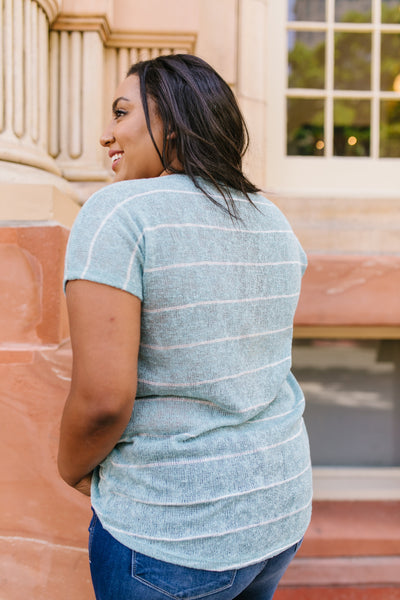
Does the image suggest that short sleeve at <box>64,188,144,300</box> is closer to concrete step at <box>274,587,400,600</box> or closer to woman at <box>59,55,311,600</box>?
woman at <box>59,55,311,600</box>

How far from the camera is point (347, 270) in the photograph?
2.29m

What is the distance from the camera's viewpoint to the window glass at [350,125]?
9.28ft

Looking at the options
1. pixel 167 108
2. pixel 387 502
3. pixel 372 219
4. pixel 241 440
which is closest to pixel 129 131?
pixel 167 108

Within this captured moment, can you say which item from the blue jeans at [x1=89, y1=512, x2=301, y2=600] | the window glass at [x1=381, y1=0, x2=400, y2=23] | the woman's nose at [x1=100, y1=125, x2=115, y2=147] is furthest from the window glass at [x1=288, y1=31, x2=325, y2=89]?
the blue jeans at [x1=89, y1=512, x2=301, y2=600]

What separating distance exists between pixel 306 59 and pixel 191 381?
2503mm

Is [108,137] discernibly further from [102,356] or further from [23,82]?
[23,82]

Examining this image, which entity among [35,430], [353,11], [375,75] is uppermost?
[353,11]

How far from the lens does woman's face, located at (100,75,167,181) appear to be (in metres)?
0.98

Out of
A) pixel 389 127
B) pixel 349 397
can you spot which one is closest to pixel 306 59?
pixel 389 127

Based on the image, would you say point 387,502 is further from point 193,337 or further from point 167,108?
point 167,108

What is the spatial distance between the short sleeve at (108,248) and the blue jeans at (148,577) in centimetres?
47

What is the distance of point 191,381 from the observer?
34.2 inches

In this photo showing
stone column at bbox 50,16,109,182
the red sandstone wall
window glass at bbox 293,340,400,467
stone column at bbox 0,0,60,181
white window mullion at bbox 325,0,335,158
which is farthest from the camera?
white window mullion at bbox 325,0,335,158

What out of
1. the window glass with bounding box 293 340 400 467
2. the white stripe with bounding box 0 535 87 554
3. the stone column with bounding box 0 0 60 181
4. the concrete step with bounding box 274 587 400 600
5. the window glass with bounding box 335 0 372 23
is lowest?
A: the concrete step with bounding box 274 587 400 600
